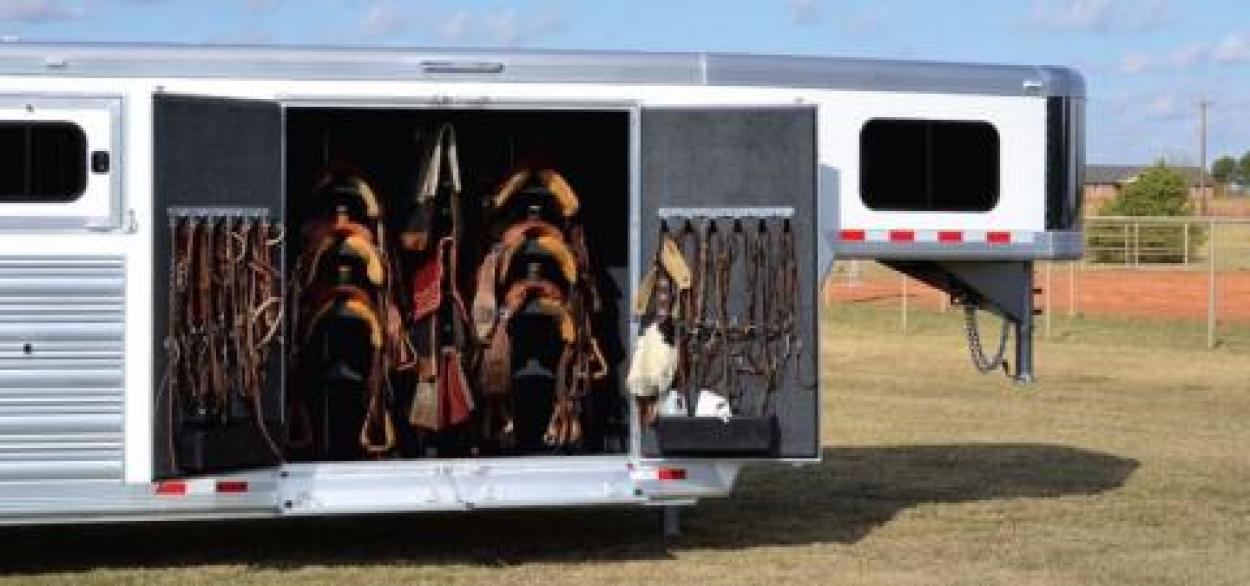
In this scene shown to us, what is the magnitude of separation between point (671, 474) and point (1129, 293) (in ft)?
93.8

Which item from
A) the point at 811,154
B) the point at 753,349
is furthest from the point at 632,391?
the point at 811,154

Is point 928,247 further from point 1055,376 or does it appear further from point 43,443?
point 1055,376

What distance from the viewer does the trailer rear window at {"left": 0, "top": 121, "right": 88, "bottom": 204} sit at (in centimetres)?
808

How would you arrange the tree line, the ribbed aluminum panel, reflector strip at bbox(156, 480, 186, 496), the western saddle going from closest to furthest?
the ribbed aluminum panel → reflector strip at bbox(156, 480, 186, 496) → the western saddle → the tree line

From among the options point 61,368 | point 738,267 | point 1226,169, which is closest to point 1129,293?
point 738,267

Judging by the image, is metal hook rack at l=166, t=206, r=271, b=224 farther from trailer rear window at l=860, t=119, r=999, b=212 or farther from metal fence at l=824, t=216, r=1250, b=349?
metal fence at l=824, t=216, r=1250, b=349

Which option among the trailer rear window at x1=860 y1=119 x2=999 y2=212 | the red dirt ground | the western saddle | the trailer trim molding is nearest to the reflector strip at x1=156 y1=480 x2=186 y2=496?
the western saddle

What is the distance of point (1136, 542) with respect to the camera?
973 cm

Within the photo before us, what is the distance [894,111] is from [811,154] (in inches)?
28.3

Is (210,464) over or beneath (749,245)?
beneath

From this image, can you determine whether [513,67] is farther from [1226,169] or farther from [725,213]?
[1226,169]

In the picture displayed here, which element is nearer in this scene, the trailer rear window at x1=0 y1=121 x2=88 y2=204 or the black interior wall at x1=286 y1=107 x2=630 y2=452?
the trailer rear window at x1=0 y1=121 x2=88 y2=204

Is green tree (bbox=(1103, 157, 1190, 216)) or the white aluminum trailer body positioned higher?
green tree (bbox=(1103, 157, 1190, 216))

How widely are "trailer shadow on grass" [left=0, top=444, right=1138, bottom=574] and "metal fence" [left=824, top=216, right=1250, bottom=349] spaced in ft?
43.9
